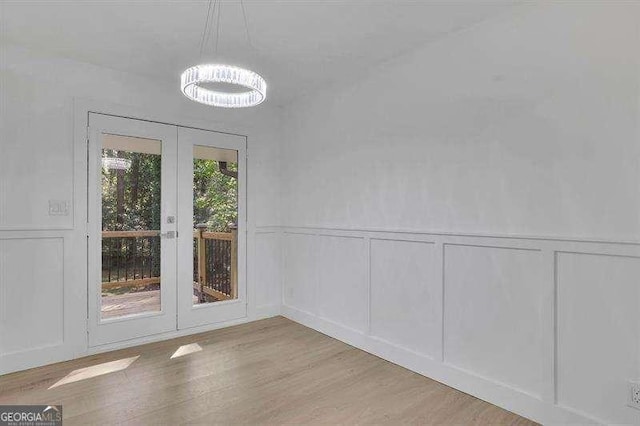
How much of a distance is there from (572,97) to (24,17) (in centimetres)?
359

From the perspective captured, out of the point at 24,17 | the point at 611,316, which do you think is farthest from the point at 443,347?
the point at 24,17

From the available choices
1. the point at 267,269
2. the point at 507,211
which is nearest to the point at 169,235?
the point at 267,269

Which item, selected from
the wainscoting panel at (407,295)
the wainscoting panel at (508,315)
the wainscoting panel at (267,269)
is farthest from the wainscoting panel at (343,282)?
the wainscoting panel at (267,269)

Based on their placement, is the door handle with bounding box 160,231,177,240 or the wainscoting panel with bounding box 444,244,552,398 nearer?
the wainscoting panel with bounding box 444,244,552,398

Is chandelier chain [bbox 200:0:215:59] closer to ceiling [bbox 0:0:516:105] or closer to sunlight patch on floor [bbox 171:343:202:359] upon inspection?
ceiling [bbox 0:0:516:105]

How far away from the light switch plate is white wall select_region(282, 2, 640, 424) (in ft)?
8.08

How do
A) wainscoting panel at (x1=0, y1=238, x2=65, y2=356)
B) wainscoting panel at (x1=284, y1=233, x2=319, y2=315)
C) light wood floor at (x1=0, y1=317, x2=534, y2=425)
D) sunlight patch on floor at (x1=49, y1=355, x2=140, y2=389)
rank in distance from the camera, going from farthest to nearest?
1. wainscoting panel at (x1=284, y1=233, x2=319, y2=315)
2. wainscoting panel at (x1=0, y1=238, x2=65, y2=356)
3. sunlight patch on floor at (x1=49, y1=355, x2=140, y2=389)
4. light wood floor at (x1=0, y1=317, x2=534, y2=425)

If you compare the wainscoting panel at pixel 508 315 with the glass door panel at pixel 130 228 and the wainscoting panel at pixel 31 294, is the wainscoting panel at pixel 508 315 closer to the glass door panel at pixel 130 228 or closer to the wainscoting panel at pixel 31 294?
the glass door panel at pixel 130 228

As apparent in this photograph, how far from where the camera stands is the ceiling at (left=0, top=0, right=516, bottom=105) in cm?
231

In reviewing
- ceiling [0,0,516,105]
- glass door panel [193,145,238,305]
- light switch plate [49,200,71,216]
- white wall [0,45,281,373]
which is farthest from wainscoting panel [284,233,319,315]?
light switch plate [49,200,71,216]

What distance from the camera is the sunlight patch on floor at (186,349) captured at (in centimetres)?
317

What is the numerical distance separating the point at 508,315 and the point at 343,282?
5.26ft

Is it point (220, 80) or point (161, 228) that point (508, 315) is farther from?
point (161, 228)

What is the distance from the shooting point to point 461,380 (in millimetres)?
2537
